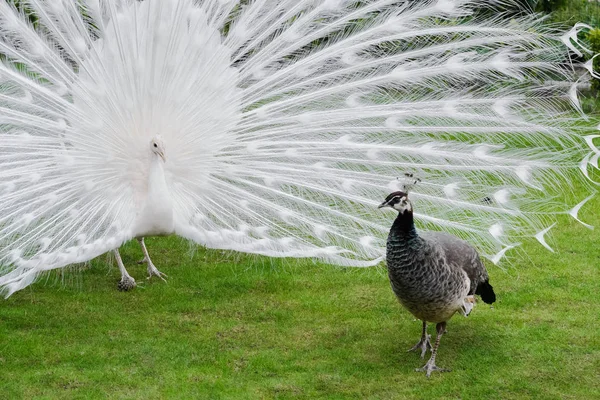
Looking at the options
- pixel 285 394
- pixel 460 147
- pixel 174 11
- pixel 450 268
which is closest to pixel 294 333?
pixel 285 394

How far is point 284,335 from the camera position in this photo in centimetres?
532

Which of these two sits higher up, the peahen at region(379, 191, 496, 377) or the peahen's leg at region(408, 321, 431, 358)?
the peahen at region(379, 191, 496, 377)

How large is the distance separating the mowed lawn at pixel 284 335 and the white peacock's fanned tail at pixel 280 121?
0.55 meters

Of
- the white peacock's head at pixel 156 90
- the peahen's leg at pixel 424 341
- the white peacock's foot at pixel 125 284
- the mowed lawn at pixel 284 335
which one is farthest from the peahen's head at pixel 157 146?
the peahen's leg at pixel 424 341

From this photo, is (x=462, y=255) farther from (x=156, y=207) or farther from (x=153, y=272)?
(x=153, y=272)

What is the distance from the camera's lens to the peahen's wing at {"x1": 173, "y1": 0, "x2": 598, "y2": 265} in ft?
16.9

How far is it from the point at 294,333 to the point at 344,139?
1.31 m

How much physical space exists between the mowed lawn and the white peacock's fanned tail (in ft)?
1.81

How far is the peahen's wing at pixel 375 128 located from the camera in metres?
5.16

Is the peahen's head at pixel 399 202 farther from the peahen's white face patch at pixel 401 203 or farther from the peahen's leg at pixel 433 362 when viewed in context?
the peahen's leg at pixel 433 362

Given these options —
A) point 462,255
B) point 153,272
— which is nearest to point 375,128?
point 462,255

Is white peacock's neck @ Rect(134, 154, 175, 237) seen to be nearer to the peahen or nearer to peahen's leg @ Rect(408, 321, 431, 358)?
the peahen

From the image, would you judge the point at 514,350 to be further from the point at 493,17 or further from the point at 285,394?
the point at 493,17

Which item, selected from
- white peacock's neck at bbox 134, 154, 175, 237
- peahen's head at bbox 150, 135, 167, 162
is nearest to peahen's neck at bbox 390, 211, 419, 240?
white peacock's neck at bbox 134, 154, 175, 237
